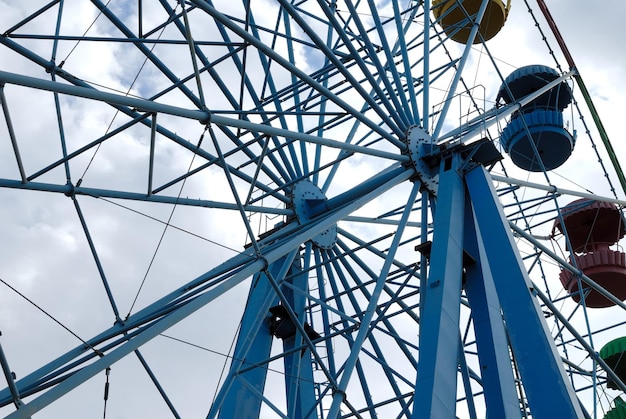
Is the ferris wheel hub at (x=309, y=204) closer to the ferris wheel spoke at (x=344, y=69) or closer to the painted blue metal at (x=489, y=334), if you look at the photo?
the ferris wheel spoke at (x=344, y=69)

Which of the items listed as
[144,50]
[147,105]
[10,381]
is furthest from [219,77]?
[10,381]

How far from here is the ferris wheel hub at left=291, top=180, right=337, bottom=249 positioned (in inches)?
627

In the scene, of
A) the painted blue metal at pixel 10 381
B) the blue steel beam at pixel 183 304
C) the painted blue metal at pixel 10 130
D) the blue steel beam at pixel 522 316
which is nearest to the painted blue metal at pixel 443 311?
the blue steel beam at pixel 522 316

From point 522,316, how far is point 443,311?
1063mm

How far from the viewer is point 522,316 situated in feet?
37.0

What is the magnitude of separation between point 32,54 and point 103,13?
1.29 m

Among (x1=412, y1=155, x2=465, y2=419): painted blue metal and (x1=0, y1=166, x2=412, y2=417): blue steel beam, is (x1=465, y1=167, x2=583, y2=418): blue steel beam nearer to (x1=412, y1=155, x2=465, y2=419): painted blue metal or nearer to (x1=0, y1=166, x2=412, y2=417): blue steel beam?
(x1=412, y1=155, x2=465, y2=419): painted blue metal

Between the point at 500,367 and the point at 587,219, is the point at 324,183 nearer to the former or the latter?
the point at 500,367

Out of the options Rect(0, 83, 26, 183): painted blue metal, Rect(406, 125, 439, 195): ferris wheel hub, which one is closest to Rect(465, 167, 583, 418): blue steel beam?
Rect(406, 125, 439, 195): ferris wheel hub

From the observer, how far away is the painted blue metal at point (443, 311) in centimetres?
995

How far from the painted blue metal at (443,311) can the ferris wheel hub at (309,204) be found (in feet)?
9.75

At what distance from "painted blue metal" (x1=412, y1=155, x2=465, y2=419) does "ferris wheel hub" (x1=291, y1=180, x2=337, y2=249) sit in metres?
2.97

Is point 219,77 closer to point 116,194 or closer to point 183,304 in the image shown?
point 116,194

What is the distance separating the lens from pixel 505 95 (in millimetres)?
23234
